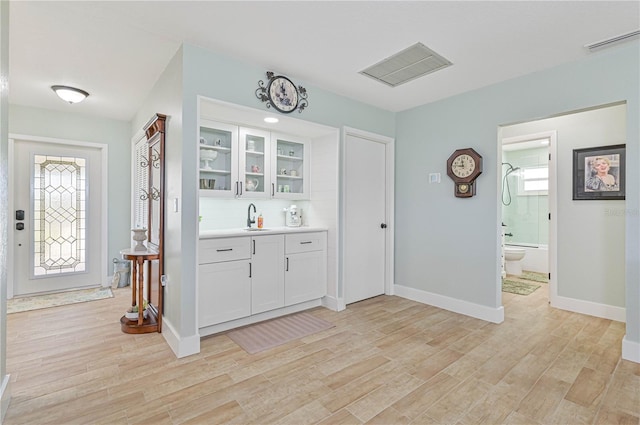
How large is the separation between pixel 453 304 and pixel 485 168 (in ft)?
5.36

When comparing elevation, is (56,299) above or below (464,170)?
below

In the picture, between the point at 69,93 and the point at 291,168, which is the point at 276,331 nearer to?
the point at 291,168

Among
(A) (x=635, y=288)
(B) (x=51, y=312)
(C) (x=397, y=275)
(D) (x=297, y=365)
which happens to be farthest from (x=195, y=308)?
(A) (x=635, y=288)

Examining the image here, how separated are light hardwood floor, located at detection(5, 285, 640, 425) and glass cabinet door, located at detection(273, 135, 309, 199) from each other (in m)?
1.72

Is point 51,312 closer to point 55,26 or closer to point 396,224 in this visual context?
point 55,26

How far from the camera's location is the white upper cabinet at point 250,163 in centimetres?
334

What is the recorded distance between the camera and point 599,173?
11.6 ft

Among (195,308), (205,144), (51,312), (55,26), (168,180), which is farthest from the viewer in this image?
(51,312)

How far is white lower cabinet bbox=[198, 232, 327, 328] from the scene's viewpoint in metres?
2.87

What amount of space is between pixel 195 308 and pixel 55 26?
2.45m

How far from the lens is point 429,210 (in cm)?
398

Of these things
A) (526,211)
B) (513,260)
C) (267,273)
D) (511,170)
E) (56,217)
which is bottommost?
(513,260)

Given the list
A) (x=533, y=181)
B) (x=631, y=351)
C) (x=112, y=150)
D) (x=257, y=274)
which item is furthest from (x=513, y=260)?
(x=112, y=150)

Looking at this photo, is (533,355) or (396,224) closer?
(533,355)
